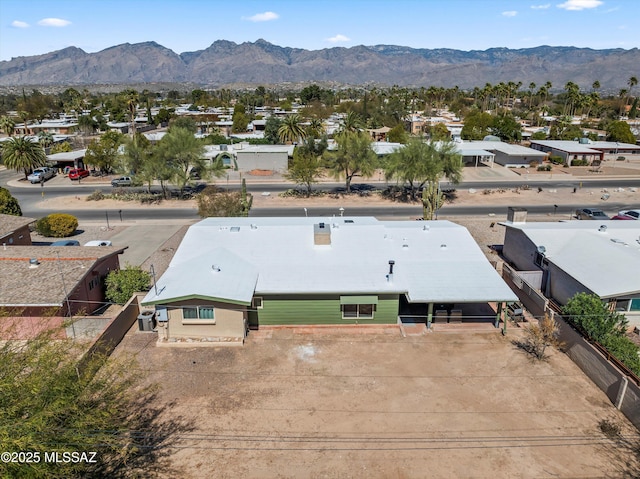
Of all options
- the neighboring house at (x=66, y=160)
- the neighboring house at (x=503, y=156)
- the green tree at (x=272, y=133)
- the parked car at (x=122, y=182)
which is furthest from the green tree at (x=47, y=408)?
the green tree at (x=272, y=133)

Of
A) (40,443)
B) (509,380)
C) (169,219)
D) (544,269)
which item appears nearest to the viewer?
(40,443)

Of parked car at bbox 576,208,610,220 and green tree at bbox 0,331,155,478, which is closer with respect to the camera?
green tree at bbox 0,331,155,478

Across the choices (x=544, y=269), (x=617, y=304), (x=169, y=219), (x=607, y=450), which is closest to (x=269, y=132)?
(x=169, y=219)

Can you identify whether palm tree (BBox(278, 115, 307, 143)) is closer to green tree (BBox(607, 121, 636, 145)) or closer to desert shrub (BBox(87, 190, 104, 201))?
desert shrub (BBox(87, 190, 104, 201))

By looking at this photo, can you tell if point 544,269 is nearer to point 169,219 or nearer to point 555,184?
point 169,219

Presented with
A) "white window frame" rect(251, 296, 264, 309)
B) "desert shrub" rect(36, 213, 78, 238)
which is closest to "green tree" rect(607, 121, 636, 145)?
"white window frame" rect(251, 296, 264, 309)

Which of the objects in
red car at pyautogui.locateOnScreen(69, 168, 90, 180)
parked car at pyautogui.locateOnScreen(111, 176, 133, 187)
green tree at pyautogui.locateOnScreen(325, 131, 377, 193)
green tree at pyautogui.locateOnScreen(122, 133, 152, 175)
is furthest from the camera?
red car at pyautogui.locateOnScreen(69, 168, 90, 180)

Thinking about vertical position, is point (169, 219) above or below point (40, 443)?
below
